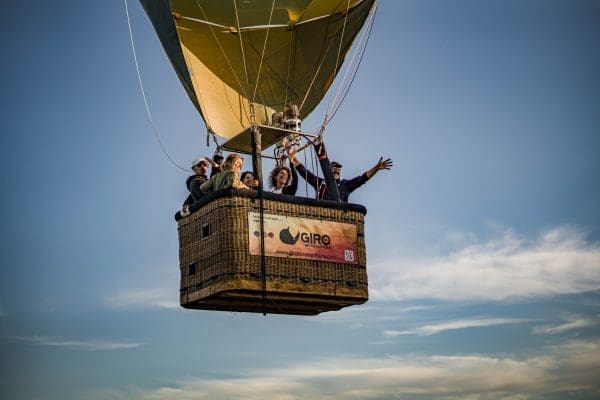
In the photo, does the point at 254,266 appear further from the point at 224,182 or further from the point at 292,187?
the point at 292,187

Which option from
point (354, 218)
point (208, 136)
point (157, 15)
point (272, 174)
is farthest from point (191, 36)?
point (354, 218)

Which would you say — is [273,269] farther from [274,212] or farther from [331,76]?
[331,76]

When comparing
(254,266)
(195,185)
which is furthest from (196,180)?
(254,266)

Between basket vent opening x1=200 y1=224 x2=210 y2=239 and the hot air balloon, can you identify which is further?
basket vent opening x1=200 y1=224 x2=210 y2=239

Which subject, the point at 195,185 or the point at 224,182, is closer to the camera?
the point at 224,182

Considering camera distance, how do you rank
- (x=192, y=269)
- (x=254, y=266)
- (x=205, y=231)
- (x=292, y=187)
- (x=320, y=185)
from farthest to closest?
1. (x=320, y=185)
2. (x=292, y=187)
3. (x=192, y=269)
4. (x=205, y=231)
5. (x=254, y=266)

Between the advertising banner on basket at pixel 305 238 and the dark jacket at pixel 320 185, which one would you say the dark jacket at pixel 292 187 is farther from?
the advertising banner on basket at pixel 305 238

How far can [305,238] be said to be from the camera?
956cm

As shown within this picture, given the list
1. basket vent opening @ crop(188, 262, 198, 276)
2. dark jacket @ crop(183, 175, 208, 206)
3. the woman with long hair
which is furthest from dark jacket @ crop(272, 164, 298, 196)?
basket vent opening @ crop(188, 262, 198, 276)

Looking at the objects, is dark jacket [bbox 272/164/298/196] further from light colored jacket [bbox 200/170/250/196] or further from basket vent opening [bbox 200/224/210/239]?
basket vent opening [bbox 200/224/210/239]

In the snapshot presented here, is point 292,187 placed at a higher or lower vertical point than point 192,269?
higher

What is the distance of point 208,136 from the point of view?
10.5 m

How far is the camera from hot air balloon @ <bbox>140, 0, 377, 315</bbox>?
928 cm

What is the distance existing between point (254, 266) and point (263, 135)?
5.15ft
